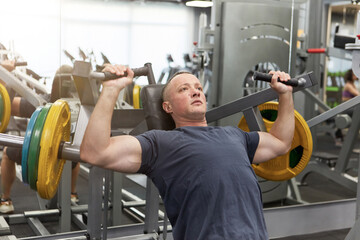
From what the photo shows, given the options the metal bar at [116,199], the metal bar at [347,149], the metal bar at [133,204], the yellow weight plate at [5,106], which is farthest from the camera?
the metal bar at [347,149]

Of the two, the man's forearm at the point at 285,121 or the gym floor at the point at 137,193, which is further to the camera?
the gym floor at the point at 137,193

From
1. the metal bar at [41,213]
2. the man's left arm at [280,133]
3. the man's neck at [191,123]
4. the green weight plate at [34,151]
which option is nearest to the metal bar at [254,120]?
the man's left arm at [280,133]

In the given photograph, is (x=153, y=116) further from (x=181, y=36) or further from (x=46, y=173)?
(x=181, y=36)

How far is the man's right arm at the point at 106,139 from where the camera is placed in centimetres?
160

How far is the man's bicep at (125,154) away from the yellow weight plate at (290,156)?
109 centimetres

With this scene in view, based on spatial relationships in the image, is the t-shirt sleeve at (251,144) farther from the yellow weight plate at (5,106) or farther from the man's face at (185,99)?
the yellow weight plate at (5,106)

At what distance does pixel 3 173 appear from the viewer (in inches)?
141

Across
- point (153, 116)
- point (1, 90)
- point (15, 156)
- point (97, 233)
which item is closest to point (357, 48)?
point (153, 116)

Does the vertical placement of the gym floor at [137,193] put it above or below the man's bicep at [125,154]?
below

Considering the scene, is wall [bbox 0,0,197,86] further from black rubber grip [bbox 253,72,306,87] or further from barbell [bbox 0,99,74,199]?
black rubber grip [bbox 253,72,306,87]

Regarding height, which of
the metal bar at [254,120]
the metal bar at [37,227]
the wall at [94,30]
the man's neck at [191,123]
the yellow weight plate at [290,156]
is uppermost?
the wall at [94,30]

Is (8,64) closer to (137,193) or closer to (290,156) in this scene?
(137,193)

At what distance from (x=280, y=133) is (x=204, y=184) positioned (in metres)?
0.54

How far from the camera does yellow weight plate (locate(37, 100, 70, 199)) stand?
181 cm
